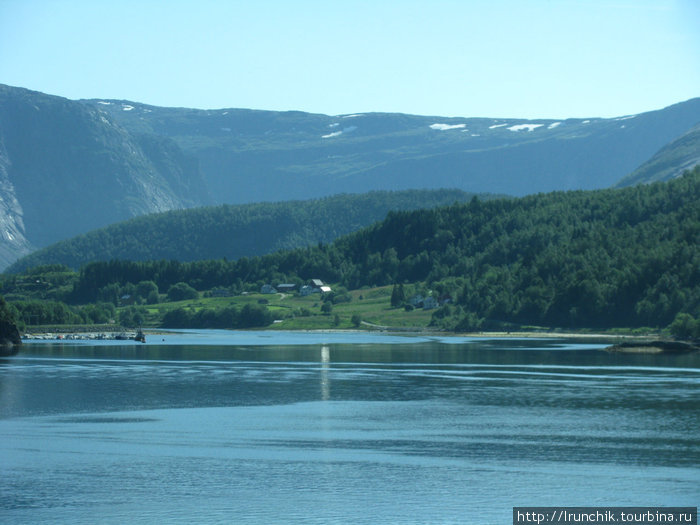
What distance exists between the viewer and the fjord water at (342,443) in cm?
4988

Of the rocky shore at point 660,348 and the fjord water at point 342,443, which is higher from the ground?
the fjord water at point 342,443

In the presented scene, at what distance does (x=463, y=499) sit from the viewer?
50438mm

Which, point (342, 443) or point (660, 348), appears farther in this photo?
point (660, 348)

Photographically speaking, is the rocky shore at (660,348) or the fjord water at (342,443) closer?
the fjord water at (342,443)

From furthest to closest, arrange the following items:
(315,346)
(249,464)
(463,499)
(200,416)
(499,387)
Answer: (315,346) → (499,387) → (200,416) → (249,464) → (463,499)

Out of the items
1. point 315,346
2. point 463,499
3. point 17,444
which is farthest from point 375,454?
point 315,346

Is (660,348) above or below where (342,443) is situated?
below

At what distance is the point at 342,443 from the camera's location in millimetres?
67000

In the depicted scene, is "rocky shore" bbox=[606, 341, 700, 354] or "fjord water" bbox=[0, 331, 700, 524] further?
"rocky shore" bbox=[606, 341, 700, 354]

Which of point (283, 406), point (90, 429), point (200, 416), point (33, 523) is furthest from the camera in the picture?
point (283, 406)

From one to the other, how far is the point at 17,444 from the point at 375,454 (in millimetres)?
22590

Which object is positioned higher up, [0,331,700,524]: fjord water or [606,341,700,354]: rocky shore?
[0,331,700,524]: fjord water

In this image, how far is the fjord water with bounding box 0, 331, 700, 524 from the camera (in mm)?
49875

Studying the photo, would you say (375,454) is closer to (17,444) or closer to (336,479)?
(336,479)
